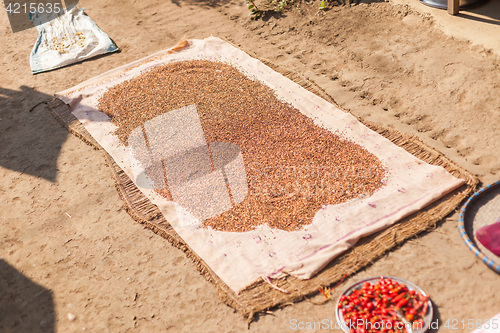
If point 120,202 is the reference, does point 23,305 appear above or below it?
below

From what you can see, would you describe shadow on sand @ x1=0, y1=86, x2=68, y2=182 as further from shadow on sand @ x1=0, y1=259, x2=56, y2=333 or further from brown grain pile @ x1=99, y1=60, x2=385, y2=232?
shadow on sand @ x1=0, y1=259, x2=56, y2=333

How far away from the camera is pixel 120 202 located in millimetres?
3734

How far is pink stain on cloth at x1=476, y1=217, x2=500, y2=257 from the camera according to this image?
290 cm

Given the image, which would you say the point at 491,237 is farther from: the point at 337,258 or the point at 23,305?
the point at 23,305

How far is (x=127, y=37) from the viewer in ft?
19.6

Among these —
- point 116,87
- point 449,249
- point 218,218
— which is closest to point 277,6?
point 116,87

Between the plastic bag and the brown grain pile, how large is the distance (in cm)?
110

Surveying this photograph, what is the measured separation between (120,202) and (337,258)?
68.1 inches

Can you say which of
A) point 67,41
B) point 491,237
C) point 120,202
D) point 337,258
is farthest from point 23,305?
point 67,41

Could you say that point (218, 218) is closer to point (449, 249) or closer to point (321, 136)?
point (321, 136)

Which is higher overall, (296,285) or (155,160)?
(155,160)

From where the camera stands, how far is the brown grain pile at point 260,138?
340 cm

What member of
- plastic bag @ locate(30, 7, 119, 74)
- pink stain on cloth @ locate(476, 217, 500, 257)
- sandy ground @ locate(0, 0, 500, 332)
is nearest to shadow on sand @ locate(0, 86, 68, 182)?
sandy ground @ locate(0, 0, 500, 332)

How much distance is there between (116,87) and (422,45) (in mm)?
3113
